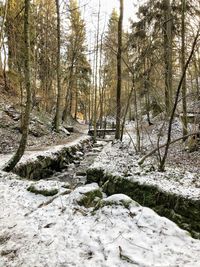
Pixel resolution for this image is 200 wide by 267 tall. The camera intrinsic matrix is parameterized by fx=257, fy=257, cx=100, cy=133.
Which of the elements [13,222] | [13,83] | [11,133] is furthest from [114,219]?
[13,83]

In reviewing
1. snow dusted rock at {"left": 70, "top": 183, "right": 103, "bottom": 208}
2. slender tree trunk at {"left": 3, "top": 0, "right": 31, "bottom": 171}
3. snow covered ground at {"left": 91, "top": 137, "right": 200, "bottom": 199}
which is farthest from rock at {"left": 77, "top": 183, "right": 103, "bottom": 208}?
slender tree trunk at {"left": 3, "top": 0, "right": 31, "bottom": 171}

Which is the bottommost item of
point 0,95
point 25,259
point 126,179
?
point 25,259

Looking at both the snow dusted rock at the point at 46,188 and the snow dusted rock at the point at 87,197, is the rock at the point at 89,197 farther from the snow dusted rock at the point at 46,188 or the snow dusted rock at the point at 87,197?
the snow dusted rock at the point at 46,188

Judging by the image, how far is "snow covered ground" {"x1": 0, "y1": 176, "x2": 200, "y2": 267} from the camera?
314cm

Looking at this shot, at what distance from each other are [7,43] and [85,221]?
16723mm

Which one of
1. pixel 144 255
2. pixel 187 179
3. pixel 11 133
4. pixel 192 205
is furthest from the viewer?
pixel 11 133

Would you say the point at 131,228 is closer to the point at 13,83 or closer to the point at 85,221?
the point at 85,221

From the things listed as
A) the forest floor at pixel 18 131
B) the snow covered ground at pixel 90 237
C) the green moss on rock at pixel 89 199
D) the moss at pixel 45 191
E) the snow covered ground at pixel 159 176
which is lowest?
the snow covered ground at pixel 90 237

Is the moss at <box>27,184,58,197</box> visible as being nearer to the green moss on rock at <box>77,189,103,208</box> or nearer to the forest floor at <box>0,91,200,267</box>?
the forest floor at <box>0,91,200,267</box>

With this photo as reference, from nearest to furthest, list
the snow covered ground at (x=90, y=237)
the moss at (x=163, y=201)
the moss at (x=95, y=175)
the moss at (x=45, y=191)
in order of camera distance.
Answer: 1. the snow covered ground at (x=90, y=237)
2. the moss at (x=163, y=201)
3. the moss at (x=45, y=191)
4. the moss at (x=95, y=175)

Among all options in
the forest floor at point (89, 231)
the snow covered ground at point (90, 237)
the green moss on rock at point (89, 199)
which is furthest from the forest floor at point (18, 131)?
the snow covered ground at point (90, 237)

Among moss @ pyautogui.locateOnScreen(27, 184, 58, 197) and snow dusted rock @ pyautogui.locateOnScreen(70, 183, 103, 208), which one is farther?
moss @ pyautogui.locateOnScreen(27, 184, 58, 197)

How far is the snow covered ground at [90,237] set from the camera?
10.3 feet

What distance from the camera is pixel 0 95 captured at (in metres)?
16.0
